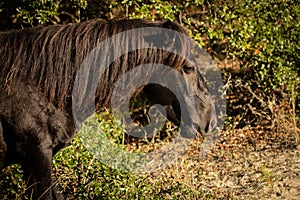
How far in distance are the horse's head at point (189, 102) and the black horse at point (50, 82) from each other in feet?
0.88

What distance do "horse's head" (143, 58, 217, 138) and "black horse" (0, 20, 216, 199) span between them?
0.27 metres

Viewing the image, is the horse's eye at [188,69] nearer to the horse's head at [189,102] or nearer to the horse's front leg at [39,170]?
the horse's head at [189,102]

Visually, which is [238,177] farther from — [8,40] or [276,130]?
[8,40]

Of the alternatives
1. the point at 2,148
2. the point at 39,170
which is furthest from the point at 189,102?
the point at 2,148

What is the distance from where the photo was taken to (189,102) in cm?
455

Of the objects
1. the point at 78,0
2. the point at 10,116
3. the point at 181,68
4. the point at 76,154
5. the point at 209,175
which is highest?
the point at 78,0

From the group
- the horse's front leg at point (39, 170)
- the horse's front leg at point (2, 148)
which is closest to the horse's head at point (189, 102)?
the horse's front leg at point (39, 170)

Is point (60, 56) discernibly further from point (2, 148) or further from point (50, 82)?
point (2, 148)

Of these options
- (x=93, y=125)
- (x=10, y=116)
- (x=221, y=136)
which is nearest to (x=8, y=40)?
(x=10, y=116)

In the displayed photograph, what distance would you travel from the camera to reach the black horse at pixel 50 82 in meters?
3.55

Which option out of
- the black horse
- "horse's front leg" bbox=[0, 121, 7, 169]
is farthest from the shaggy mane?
"horse's front leg" bbox=[0, 121, 7, 169]

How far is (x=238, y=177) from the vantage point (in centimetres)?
495

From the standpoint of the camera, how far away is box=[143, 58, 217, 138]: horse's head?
172 inches

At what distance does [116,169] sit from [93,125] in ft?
3.78
